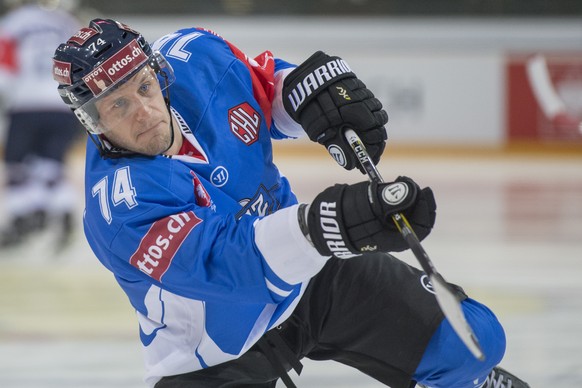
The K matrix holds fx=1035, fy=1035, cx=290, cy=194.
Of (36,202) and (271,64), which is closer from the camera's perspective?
(271,64)

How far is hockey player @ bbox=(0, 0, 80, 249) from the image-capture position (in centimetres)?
599

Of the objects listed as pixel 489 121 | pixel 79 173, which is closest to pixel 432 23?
pixel 489 121

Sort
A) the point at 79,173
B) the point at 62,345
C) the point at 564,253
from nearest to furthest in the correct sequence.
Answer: the point at 62,345 → the point at 564,253 → the point at 79,173

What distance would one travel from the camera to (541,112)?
30.3ft

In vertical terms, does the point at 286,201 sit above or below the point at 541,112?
below

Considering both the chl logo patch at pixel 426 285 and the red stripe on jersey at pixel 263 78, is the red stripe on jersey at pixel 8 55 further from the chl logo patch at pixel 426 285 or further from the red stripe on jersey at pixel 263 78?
the chl logo patch at pixel 426 285

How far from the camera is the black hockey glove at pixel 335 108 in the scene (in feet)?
7.33

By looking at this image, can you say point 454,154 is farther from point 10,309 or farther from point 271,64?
point 271,64

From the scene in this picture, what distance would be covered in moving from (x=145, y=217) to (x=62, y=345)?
6.49 feet

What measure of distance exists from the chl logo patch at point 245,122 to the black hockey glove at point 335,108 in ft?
0.31

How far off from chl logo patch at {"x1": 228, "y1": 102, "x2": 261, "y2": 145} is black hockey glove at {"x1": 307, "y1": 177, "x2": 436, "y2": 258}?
0.52 metres

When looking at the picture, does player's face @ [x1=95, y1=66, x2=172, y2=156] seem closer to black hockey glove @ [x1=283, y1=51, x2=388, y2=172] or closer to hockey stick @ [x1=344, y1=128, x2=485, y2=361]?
black hockey glove @ [x1=283, y1=51, x2=388, y2=172]

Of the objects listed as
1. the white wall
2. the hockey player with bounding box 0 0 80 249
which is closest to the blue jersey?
the hockey player with bounding box 0 0 80 249

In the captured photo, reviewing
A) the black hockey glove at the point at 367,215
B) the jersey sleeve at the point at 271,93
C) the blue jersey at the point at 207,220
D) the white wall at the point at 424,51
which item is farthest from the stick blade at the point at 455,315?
the white wall at the point at 424,51
